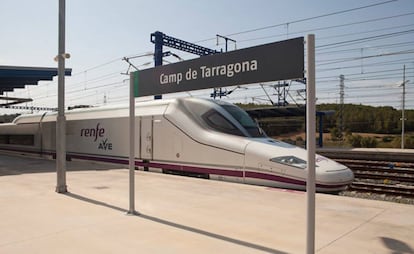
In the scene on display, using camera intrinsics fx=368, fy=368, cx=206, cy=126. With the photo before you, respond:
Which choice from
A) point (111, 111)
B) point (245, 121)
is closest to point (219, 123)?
point (245, 121)

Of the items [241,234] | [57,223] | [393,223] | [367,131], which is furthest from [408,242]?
[367,131]

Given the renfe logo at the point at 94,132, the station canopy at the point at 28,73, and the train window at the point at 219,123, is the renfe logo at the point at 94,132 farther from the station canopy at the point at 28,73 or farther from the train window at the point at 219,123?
the train window at the point at 219,123

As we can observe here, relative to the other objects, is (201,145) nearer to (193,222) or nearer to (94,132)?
(193,222)

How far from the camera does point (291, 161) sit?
866 cm

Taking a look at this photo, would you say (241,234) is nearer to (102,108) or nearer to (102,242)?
(102,242)

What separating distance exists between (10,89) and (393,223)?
21.7m

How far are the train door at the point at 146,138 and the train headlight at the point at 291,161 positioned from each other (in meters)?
4.95

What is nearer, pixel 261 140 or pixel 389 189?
pixel 261 140

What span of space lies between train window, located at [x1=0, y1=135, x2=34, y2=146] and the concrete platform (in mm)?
13078

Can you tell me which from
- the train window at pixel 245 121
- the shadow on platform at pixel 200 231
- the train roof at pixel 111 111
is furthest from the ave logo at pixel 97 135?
the shadow on platform at pixel 200 231

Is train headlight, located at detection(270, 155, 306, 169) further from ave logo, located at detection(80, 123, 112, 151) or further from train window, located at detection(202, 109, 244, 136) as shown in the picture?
ave logo, located at detection(80, 123, 112, 151)

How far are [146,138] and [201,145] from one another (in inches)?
110

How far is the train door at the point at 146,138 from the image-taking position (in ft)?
40.7

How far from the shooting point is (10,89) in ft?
69.9
